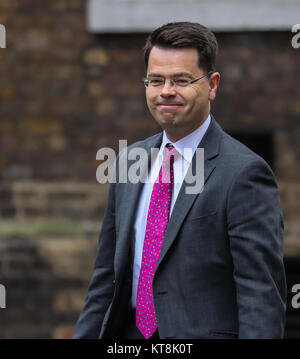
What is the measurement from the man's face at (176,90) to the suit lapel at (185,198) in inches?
4.0

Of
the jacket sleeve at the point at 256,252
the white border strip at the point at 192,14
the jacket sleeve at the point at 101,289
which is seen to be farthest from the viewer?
the white border strip at the point at 192,14

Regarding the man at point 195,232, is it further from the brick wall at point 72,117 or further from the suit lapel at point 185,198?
the brick wall at point 72,117

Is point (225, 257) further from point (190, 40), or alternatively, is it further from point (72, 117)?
point (72, 117)

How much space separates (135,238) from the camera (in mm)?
2959

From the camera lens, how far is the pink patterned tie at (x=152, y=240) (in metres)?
2.85

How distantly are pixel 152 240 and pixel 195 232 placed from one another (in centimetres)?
20

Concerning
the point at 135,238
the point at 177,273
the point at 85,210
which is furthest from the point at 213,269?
the point at 85,210

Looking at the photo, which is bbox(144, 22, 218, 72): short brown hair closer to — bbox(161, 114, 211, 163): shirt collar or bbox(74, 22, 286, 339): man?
bbox(74, 22, 286, 339): man

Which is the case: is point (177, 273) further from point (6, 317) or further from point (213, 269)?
point (6, 317)

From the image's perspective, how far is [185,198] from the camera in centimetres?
279

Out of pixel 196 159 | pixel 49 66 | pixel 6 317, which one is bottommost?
pixel 6 317

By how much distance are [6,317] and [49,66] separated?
187 centimetres

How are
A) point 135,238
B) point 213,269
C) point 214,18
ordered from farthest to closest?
point 214,18 < point 135,238 < point 213,269

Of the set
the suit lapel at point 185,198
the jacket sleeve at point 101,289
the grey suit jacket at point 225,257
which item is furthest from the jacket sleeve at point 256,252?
the jacket sleeve at point 101,289
